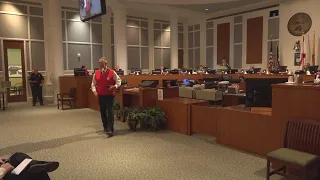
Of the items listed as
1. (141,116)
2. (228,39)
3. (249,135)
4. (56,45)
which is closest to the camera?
(249,135)

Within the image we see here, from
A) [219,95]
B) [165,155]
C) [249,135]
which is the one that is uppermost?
[219,95]

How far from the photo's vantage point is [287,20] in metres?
11.9

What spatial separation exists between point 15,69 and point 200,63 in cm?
978

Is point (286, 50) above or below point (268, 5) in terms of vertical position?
below

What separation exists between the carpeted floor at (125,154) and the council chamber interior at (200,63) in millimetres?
381

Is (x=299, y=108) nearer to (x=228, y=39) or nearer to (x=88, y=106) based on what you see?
(x=88, y=106)

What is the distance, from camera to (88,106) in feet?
30.8

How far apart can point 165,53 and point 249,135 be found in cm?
1214

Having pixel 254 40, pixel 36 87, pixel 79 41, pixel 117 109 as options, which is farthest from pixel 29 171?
pixel 254 40

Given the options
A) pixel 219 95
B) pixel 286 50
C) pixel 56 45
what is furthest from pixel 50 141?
pixel 286 50

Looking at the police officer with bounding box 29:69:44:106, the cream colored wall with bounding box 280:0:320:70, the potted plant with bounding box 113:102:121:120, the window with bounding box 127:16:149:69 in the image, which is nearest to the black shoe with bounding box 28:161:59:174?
the potted plant with bounding box 113:102:121:120

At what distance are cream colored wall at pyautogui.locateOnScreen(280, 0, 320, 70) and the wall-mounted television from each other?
9.19 meters

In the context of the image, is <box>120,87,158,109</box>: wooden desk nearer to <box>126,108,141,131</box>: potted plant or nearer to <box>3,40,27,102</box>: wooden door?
<box>126,108,141,131</box>: potted plant

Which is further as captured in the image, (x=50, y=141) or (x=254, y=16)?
(x=254, y=16)
